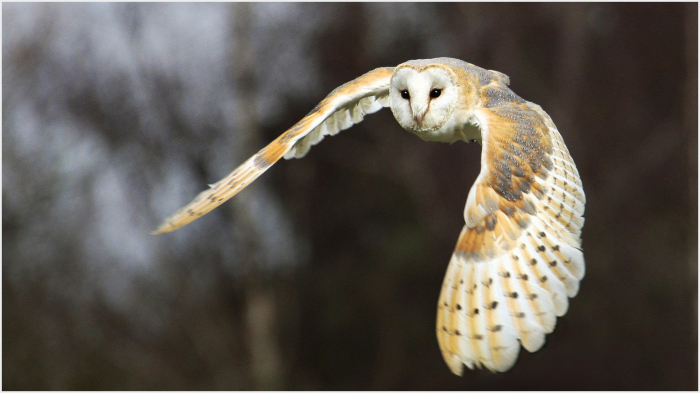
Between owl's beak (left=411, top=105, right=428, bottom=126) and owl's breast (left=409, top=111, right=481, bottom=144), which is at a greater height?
owl's beak (left=411, top=105, right=428, bottom=126)

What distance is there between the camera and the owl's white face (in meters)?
1.18

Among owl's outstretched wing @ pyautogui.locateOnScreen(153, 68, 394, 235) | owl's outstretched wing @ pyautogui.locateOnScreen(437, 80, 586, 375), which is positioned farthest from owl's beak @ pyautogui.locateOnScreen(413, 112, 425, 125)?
owl's outstretched wing @ pyautogui.locateOnScreen(153, 68, 394, 235)

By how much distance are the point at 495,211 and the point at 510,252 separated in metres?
0.08

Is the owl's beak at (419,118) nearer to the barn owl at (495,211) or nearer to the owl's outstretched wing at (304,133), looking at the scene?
the barn owl at (495,211)

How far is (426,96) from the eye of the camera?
1188mm

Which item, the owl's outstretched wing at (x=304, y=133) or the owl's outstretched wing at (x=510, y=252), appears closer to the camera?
the owl's outstretched wing at (x=510, y=252)

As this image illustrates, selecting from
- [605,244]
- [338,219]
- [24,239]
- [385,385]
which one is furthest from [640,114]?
[24,239]

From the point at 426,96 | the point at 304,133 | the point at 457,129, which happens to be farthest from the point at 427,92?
the point at 304,133

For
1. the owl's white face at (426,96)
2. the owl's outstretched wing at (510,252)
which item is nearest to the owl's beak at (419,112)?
the owl's white face at (426,96)

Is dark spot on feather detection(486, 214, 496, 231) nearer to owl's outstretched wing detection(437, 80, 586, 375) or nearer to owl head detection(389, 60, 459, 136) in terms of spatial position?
owl's outstretched wing detection(437, 80, 586, 375)

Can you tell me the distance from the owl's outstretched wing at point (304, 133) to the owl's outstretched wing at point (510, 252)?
0.30 m

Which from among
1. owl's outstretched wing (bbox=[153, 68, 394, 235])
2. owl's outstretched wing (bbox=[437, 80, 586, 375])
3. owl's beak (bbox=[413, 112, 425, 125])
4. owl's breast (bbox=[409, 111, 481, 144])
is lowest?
owl's outstretched wing (bbox=[437, 80, 586, 375])

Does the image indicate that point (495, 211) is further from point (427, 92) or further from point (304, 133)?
point (304, 133)

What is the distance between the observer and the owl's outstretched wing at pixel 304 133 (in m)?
1.14
